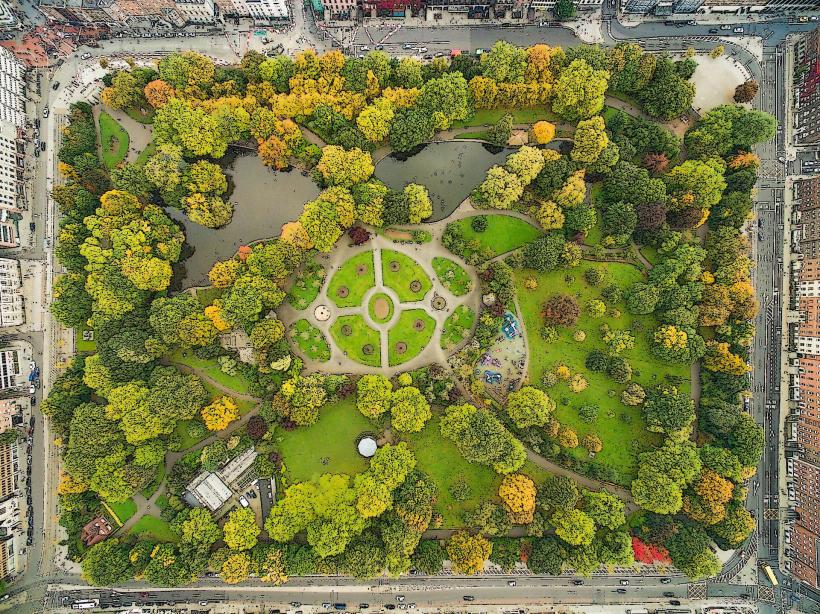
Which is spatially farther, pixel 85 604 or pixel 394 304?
pixel 394 304

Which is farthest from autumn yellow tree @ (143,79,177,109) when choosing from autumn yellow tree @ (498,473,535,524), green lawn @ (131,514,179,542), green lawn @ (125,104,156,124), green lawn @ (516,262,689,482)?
autumn yellow tree @ (498,473,535,524)

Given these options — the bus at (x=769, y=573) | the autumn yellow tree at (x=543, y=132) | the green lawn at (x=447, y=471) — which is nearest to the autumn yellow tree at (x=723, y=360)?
the bus at (x=769, y=573)

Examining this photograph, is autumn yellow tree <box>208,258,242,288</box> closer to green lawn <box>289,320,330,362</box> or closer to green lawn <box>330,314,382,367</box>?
green lawn <box>289,320,330,362</box>

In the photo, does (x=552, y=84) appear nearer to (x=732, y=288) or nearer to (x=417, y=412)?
(x=732, y=288)

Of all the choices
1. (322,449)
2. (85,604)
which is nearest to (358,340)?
(322,449)

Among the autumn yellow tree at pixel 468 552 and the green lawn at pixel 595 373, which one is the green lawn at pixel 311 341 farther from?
the autumn yellow tree at pixel 468 552

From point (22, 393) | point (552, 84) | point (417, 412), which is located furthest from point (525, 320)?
point (22, 393)

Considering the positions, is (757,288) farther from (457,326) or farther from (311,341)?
(311,341)
